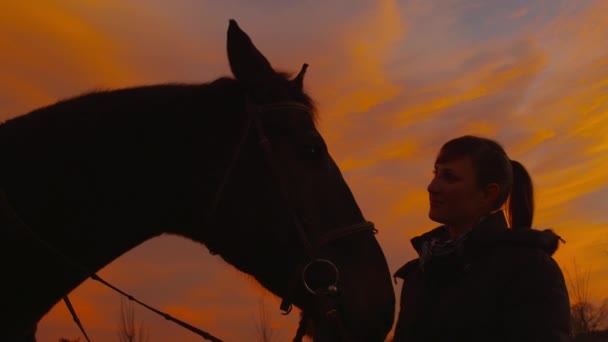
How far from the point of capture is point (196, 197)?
313 centimetres

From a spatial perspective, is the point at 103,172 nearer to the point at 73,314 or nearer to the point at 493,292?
the point at 73,314

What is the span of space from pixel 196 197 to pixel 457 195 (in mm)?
1389

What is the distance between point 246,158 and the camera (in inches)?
125

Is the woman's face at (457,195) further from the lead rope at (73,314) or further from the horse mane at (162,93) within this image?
the lead rope at (73,314)

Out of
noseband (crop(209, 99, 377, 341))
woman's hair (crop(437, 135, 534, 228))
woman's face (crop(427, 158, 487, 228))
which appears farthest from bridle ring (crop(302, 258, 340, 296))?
woman's hair (crop(437, 135, 534, 228))

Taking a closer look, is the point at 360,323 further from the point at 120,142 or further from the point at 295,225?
the point at 120,142

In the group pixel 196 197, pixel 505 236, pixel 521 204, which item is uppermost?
pixel 196 197

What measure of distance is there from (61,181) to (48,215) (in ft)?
0.56

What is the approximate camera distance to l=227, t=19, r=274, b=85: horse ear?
3.25m

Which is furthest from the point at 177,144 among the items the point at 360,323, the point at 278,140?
the point at 360,323

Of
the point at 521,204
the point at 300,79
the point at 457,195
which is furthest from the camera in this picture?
the point at 300,79

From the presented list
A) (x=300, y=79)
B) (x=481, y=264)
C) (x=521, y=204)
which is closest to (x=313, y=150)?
(x=300, y=79)

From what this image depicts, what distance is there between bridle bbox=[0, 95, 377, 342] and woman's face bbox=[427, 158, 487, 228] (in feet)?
1.39

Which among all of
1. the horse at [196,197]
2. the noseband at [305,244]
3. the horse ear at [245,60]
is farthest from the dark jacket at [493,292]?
the horse ear at [245,60]
